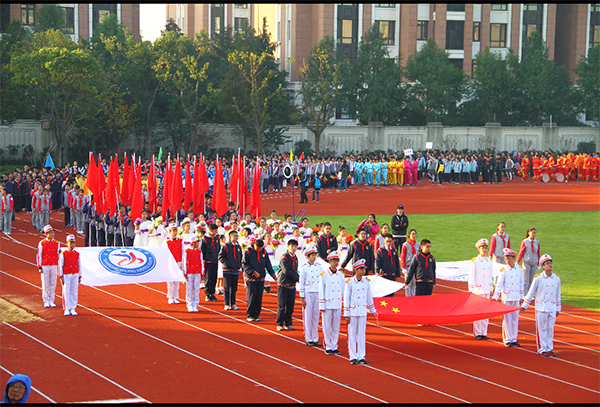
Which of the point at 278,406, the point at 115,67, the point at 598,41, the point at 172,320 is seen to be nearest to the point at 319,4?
the point at 115,67

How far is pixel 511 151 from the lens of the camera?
181 feet

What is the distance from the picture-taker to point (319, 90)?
51.0 m

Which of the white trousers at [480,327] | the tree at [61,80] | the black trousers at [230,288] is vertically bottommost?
the white trousers at [480,327]

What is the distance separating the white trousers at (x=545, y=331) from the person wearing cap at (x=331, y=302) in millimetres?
3548

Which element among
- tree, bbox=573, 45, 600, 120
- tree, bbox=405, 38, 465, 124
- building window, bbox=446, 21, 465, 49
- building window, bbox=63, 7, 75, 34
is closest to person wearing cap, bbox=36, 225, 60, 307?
tree, bbox=405, 38, 465, 124

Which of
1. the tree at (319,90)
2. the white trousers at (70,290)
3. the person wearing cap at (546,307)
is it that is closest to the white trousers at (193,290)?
the white trousers at (70,290)

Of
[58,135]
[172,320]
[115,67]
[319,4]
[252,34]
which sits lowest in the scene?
[172,320]

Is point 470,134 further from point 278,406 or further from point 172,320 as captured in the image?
point 278,406

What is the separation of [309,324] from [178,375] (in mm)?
2886

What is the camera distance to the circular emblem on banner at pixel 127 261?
583 inches

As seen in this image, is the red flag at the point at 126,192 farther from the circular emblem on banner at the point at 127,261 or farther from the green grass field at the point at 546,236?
the green grass field at the point at 546,236

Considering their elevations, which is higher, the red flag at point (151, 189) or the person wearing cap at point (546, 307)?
the red flag at point (151, 189)

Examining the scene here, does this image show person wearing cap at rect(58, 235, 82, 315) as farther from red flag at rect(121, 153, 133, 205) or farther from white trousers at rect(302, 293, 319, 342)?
red flag at rect(121, 153, 133, 205)

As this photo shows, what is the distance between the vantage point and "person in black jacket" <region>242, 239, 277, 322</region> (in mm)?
13977
